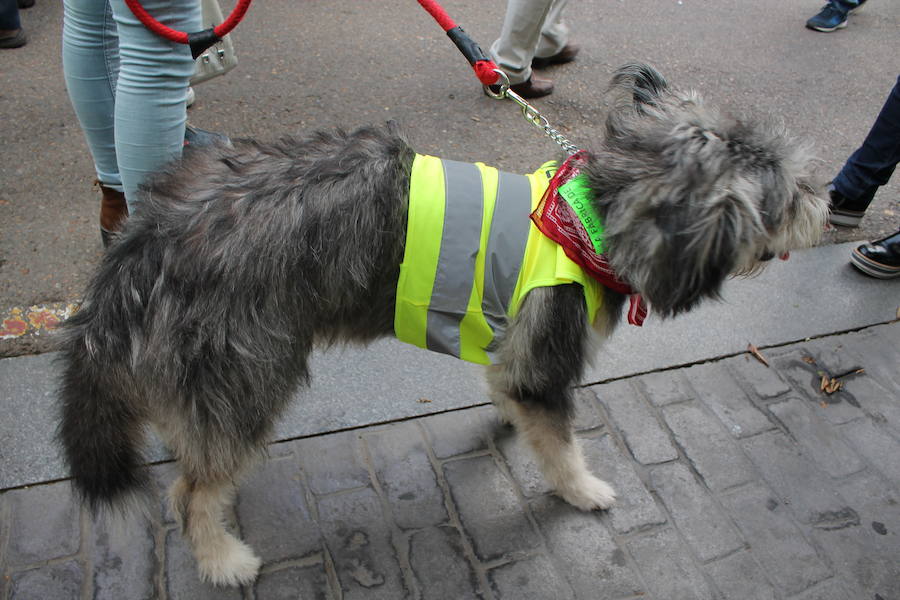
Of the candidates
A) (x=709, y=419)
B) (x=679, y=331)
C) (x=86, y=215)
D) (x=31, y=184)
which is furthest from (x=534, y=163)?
(x=31, y=184)

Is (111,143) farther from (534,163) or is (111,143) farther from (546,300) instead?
(534,163)

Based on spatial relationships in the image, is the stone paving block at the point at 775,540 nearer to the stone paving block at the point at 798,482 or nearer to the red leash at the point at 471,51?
the stone paving block at the point at 798,482

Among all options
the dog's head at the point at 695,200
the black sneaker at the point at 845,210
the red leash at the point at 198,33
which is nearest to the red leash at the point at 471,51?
the dog's head at the point at 695,200

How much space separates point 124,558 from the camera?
2240mm

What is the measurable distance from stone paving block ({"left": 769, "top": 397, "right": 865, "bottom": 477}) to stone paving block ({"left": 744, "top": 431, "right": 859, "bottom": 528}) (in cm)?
6

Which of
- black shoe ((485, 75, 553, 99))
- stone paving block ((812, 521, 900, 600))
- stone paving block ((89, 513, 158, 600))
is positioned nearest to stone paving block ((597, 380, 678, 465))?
stone paving block ((812, 521, 900, 600))

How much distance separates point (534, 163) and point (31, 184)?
293 centimetres

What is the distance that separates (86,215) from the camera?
11.8 ft

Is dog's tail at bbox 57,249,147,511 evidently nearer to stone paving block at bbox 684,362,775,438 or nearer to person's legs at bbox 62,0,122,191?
person's legs at bbox 62,0,122,191

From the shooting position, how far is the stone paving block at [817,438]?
2742 mm

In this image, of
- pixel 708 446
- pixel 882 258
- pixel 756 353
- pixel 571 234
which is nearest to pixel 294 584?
pixel 571 234

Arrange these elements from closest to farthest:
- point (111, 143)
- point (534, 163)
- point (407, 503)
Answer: point (407, 503)
point (111, 143)
point (534, 163)

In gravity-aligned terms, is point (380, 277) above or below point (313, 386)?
above

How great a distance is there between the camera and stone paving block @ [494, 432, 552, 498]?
2.59 metres
